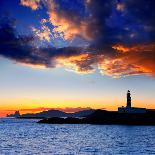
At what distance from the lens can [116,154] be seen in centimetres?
4534

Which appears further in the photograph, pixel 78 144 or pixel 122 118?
pixel 122 118

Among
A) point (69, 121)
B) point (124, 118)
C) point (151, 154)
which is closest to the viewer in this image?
point (151, 154)

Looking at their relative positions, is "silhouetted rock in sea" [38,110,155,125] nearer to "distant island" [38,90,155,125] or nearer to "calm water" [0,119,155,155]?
"distant island" [38,90,155,125]

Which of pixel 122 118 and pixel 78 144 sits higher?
pixel 122 118

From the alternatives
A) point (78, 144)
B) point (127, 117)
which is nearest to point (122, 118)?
point (127, 117)

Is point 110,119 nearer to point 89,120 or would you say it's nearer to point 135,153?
point 89,120

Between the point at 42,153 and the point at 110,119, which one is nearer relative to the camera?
the point at 42,153

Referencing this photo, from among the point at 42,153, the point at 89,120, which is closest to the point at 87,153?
the point at 42,153

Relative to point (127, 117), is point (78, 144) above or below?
below

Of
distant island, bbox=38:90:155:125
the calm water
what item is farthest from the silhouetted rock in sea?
the calm water

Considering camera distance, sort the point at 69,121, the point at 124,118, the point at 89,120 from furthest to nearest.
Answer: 1. the point at 69,121
2. the point at 89,120
3. the point at 124,118

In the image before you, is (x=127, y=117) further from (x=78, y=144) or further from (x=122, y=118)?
(x=78, y=144)

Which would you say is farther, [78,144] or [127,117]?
[127,117]

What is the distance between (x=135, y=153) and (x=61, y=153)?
30.9ft
